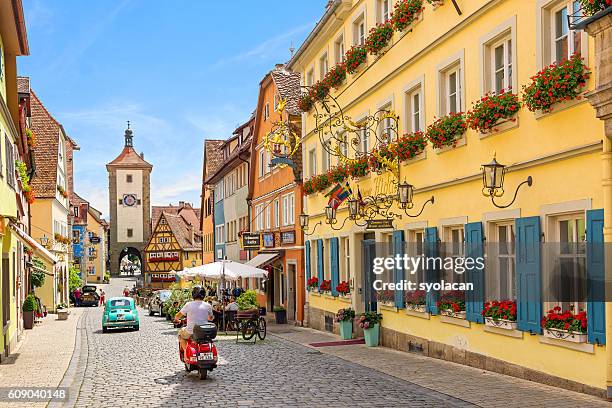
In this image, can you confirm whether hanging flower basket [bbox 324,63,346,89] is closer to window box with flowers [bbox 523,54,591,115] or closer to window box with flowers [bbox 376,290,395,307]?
window box with flowers [bbox 376,290,395,307]

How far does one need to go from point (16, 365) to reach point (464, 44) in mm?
11290

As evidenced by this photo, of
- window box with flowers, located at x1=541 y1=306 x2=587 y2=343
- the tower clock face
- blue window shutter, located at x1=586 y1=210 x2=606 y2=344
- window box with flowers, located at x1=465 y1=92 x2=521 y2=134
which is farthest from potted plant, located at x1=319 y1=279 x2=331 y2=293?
the tower clock face

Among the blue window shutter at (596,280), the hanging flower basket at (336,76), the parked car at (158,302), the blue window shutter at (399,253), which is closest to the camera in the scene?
the blue window shutter at (596,280)

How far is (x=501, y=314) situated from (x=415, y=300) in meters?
4.23

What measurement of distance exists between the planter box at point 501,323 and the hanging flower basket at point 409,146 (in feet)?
14.6

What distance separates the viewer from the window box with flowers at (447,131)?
14531 mm

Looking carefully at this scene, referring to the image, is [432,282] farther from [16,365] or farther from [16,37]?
[16,37]

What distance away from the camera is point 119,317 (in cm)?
2875

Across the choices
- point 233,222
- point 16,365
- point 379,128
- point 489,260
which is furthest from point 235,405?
point 233,222

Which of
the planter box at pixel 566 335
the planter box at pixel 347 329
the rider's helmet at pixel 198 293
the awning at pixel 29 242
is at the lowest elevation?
the planter box at pixel 347 329

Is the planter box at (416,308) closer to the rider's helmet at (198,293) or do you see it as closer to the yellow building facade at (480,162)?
the yellow building facade at (480,162)

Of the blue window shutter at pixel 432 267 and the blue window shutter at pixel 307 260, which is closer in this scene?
the blue window shutter at pixel 432 267

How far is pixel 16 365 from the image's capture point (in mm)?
17000

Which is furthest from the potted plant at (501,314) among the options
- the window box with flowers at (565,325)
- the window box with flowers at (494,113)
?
the window box with flowers at (494,113)
